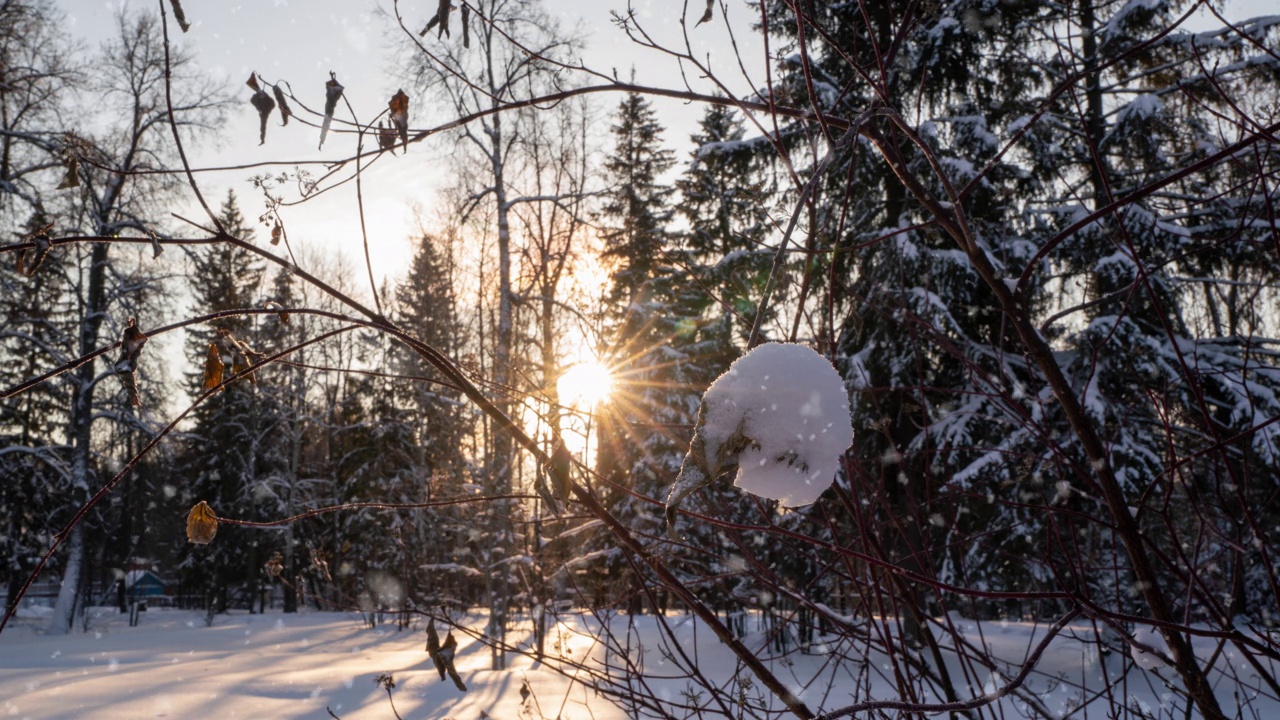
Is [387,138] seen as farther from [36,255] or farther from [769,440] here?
[769,440]

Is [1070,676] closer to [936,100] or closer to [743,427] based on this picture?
[936,100]

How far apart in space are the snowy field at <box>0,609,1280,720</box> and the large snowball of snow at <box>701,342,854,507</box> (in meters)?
0.93

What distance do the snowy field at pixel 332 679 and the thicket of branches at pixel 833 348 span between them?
36 cm

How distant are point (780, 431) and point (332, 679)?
7.99 m

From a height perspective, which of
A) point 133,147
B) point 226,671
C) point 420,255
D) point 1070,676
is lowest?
point 1070,676

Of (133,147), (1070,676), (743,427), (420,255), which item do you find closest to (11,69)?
(133,147)

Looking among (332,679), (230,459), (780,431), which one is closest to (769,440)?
(780,431)

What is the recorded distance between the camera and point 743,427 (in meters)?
0.49

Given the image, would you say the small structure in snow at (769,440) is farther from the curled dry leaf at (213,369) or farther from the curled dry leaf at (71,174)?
the curled dry leaf at (71,174)

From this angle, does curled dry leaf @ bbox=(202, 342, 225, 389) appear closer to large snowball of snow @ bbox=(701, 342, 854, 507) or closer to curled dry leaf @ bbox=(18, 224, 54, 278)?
curled dry leaf @ bbox=(18, 224, 54, 278)

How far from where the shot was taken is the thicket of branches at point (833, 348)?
3.17 ft

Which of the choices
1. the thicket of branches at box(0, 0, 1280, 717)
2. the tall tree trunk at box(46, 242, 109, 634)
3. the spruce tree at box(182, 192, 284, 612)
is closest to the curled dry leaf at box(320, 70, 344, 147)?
the thicket of branches at box(0, 0, 1280, 717)

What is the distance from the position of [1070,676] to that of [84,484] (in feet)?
48.0

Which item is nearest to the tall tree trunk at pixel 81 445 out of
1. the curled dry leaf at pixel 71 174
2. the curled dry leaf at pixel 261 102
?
the curled dry leaf at pixel 71 174
